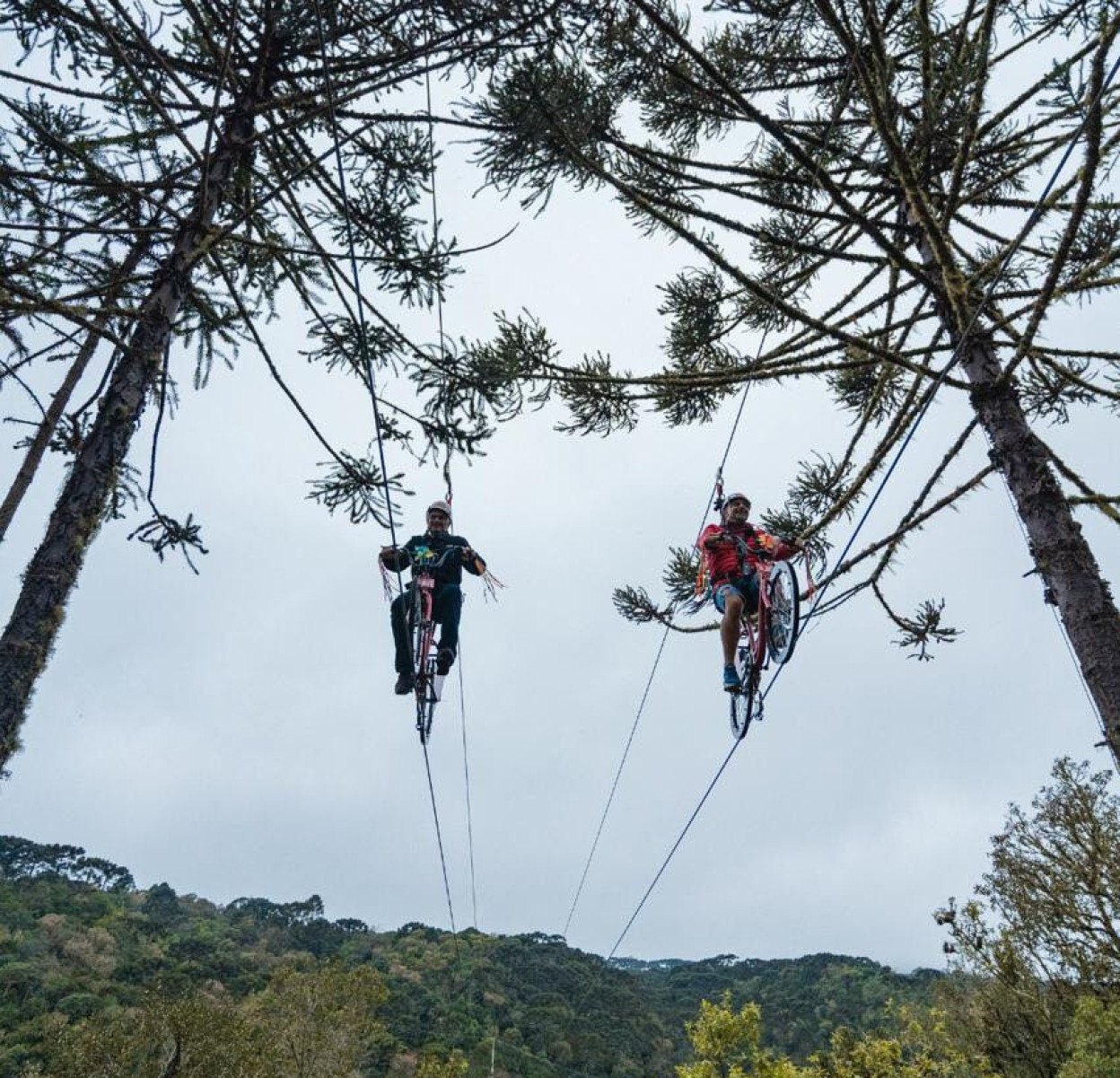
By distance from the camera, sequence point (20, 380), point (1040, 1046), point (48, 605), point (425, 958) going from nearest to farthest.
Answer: point (48, 605)
point (20, 380)
point (1040, 1046)
point (425, 958)

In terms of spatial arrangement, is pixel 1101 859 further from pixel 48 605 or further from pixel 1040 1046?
pixel 48 605

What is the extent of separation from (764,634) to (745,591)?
47 cm

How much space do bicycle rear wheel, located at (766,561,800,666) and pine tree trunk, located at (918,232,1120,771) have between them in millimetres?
1444

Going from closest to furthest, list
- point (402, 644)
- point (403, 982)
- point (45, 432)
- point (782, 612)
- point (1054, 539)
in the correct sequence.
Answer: point (45, 432) < point (1054, 539) < point (782, 612) < point (402, 644) < point (403, 982)

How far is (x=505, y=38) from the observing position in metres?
5.15

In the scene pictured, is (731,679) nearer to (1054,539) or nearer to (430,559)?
(1054,539)

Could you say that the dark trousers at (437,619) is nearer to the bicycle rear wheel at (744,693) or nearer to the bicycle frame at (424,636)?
the bicycle frame at (424,636)

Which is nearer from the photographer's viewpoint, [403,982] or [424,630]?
[424,630]

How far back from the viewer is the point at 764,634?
5.58 meters

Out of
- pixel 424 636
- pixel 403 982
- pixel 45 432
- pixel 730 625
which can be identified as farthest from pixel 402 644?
pixel 403 982

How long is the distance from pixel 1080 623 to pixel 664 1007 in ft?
287

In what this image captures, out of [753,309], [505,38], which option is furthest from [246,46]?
[753,309]

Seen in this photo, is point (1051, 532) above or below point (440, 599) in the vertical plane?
below

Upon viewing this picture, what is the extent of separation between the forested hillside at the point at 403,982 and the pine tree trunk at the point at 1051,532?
25740 mm
